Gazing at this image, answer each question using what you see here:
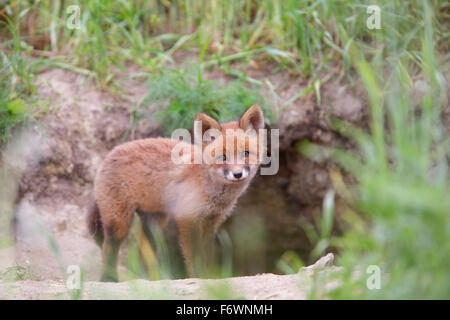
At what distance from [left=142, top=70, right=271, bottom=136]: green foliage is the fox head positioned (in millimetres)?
950

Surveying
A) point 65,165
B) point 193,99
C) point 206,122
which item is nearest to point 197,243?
point 206,122

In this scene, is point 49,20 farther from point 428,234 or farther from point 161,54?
point 428,234

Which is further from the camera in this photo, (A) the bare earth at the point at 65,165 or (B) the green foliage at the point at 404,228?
(A) the bare earth at the point at 65,165

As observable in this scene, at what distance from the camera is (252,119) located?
464 centimetres

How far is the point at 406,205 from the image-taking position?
2176 mm

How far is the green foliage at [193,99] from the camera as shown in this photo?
556 cm

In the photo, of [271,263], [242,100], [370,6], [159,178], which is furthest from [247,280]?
[271,263]

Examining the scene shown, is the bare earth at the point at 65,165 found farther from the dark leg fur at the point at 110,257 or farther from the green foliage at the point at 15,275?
the dark leg fur at the point at 110,257

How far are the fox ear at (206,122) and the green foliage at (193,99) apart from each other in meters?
1.03

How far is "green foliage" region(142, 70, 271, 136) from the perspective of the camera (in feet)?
18.2

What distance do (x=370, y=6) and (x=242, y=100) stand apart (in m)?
1.61

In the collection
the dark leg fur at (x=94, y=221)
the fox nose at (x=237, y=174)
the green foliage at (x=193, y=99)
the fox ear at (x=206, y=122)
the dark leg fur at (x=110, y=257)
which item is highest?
the green foliage at (x=193, y=99)

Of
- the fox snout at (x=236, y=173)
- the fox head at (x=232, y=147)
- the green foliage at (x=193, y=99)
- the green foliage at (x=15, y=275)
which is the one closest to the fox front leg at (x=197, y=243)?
the fox head at (x=232, y=147)

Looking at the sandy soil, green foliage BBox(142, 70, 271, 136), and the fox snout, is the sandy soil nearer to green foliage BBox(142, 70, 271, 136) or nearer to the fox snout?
green foliage BBox(142, 70, 271, 136)
